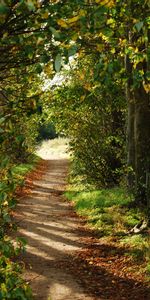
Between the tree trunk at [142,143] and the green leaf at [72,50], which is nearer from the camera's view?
the green leaf at [72,50]

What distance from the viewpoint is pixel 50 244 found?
37.6 ft

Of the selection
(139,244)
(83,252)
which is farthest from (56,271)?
(139,244)

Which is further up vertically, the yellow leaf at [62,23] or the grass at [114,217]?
the yellow leaf at [62,23]

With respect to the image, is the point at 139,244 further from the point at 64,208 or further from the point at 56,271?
the point at 64,208

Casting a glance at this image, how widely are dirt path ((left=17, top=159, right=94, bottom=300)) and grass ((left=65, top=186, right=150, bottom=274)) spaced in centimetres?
61

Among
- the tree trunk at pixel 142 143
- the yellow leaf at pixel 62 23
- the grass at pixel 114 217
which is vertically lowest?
the grass at pixel 114 217

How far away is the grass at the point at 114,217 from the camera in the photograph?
A: 10.1 meters

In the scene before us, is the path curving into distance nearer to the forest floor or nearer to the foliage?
the forest floor

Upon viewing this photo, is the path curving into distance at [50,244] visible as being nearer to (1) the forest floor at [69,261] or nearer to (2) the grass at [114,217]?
(1) the forest floor at [69,261]

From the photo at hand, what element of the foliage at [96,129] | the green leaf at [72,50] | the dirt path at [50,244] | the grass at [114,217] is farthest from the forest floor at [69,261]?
the green leaf at [72,50]

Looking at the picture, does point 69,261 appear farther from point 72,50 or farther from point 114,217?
point 72,50

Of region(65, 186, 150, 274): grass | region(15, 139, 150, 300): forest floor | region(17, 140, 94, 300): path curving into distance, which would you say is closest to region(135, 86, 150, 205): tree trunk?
region(65, 186, 150, 274): grass

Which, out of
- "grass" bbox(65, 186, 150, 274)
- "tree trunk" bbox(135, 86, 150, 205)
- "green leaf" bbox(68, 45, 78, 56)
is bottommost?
"grass" bbox(65, 186, 150, 274)

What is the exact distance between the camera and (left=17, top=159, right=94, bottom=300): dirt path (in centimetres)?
809
